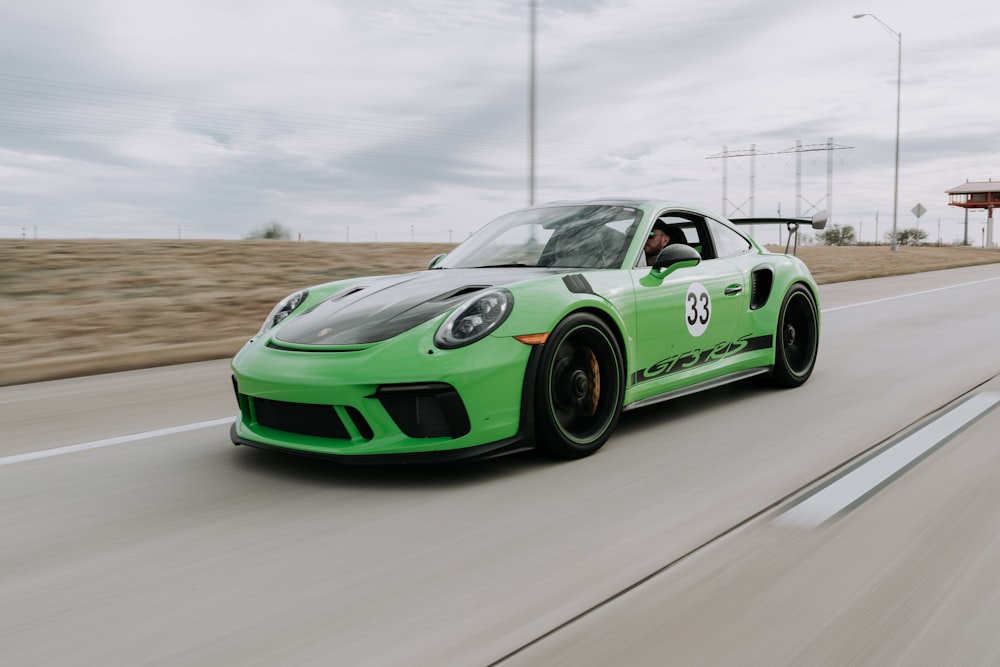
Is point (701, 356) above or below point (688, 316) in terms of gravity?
below

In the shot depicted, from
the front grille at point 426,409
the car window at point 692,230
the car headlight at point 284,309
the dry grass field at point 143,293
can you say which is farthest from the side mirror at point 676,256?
the dry grass field at point 143,293

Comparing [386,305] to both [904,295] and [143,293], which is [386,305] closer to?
[143,293]

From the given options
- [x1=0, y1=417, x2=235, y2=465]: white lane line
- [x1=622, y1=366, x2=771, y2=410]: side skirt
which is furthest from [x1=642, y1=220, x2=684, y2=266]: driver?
[x1=0, y1=417, x2=235, y2=465]: white lane line

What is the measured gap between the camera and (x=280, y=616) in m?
2.66

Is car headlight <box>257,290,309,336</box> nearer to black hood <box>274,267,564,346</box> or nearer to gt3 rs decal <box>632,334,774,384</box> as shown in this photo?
black hood <box>274,267,564,346</box>

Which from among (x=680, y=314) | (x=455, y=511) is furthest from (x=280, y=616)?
(x=680, y=314)

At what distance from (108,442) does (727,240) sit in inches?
155

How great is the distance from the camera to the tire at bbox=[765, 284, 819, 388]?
6.31 metres

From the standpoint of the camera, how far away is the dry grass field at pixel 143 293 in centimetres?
782

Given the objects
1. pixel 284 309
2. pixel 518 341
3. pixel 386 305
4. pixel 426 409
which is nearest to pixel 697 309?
pixel 518 341

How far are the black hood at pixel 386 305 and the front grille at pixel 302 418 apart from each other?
32 cm

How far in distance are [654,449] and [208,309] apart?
6.84 metres

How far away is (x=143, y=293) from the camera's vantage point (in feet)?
35.0

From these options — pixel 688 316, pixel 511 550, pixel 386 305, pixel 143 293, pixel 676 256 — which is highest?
pixel 676 256
